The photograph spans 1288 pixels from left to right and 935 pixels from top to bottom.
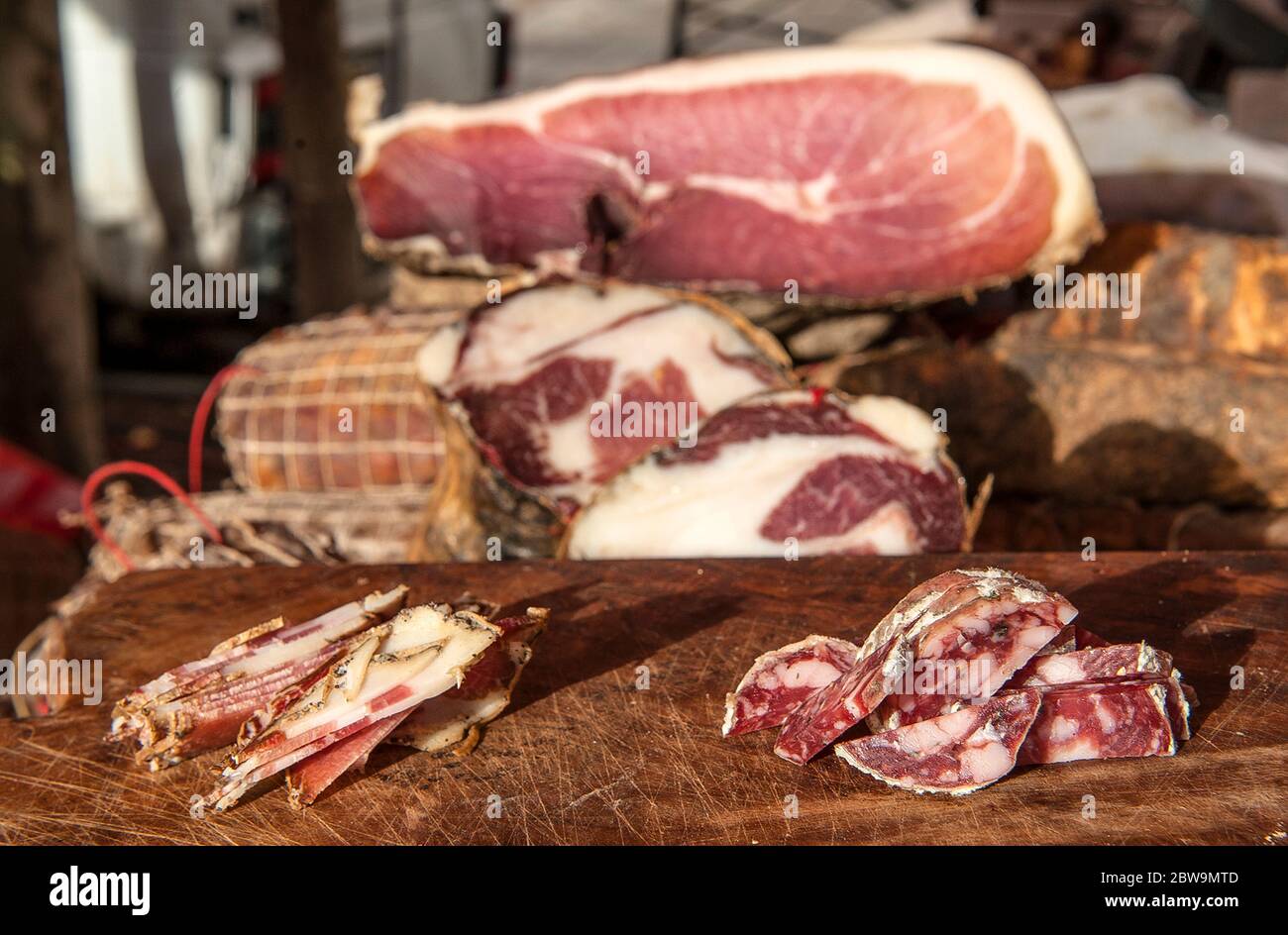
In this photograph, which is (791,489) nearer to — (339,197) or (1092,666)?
(1092,666)

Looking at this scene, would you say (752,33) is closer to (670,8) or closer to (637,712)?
(670,8)

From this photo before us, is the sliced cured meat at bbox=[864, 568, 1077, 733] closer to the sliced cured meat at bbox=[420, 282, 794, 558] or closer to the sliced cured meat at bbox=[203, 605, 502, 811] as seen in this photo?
the sliced cured meat at bbox=[203, 605, 502, 811]

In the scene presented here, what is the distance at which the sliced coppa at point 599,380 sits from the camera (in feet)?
9.20

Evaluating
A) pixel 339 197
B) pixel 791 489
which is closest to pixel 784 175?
pixel 791 489

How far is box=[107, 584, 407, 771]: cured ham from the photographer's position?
1693 mm

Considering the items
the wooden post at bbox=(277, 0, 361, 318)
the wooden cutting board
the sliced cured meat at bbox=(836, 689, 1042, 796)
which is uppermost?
the wooden post at bbox=(277, 0, 361, 318)

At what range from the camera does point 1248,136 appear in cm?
420

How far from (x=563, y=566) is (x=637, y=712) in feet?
1.91

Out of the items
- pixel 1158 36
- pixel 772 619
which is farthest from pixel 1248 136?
pixel 772 619

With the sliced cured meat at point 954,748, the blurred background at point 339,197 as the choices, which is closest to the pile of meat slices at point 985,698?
the sliced cured meat at point 954,748

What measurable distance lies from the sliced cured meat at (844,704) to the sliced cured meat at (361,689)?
0.43 metres

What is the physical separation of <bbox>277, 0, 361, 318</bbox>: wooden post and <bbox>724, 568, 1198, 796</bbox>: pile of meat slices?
3.97 meters

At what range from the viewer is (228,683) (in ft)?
5.81

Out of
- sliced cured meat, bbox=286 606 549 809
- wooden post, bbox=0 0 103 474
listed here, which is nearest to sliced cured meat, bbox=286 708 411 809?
sliced cured meat, bbox=286 606 549 809
